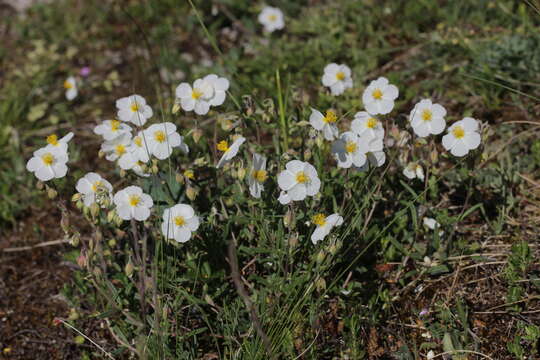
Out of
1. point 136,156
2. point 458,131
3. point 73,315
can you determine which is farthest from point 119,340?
point 458,131

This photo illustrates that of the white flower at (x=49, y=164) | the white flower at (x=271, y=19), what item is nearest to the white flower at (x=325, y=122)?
the white flower at (x=49, y=164)

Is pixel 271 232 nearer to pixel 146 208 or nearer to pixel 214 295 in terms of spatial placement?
pixel 214 295

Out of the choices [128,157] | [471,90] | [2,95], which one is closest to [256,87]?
[471,90]

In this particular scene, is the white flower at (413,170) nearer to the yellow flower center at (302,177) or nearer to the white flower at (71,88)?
the yellow flower center at (302,177)

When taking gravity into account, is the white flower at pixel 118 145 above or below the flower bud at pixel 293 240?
above

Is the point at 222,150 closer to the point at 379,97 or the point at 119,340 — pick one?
the point at 379,97

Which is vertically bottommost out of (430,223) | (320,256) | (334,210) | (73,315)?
(73,315)
